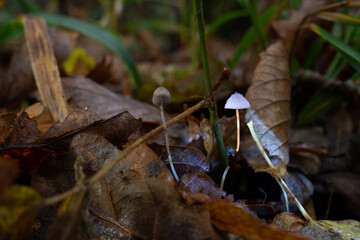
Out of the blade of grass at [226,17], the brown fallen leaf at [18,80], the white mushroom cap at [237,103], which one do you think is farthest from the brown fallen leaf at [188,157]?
the blade of grass at [226,17]

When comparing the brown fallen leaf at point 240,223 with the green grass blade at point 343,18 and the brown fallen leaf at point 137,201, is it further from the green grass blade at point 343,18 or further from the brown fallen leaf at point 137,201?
the green grass blade at point 343,18

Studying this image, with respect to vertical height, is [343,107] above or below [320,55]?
below

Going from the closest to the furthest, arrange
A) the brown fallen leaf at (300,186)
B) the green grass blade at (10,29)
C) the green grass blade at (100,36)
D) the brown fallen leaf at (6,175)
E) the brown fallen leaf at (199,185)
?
the brown fallen leaf at (6,175) < the brown fallen leaf at (199,185) < the brown fallen leaf at (300,186) < the green grass blade at (10,29) < the green grass blade at (100,36)

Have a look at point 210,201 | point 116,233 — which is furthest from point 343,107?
point 116,233

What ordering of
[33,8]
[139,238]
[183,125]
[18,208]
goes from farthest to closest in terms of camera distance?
[33,8] → [183,125] → [139,238] → [18,208]

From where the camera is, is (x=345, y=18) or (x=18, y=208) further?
(x=345, y=18)

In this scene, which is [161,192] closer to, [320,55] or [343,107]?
[343,107]

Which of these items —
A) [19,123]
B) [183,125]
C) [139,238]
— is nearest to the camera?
[139,238]
